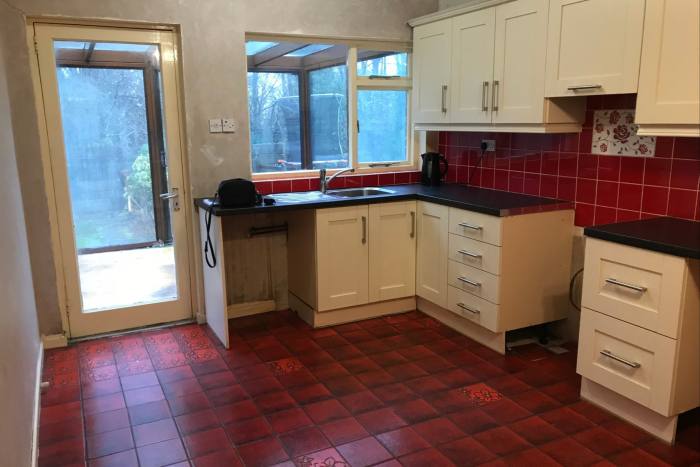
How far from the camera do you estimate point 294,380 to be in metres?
3.05

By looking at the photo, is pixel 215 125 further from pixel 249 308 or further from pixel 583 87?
pixel 583 87

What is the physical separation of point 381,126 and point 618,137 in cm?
179

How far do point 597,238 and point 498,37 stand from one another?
1.44 metres

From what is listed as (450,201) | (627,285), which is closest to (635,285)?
(627,285)

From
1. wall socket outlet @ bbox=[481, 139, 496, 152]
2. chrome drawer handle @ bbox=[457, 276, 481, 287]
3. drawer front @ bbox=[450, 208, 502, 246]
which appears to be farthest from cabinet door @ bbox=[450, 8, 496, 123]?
chrome drawer handle @ bbox=[457, 276, 481, 287]

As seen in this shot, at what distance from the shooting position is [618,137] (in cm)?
306

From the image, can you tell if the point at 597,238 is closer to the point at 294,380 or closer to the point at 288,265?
the point at 294,380

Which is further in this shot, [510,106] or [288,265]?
[288,265]

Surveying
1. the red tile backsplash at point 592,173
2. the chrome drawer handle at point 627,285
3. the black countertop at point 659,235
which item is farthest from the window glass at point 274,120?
the chrome drawer handle at point 627,285

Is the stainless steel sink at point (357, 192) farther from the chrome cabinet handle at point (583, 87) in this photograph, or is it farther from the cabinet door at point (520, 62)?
the chrome cabinet handle at point (583, 87)

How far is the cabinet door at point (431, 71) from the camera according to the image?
381 centimetres

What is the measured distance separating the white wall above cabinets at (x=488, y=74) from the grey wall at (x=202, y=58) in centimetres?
47

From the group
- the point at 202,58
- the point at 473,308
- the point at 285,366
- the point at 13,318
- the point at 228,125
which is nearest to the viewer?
the point at 13,318

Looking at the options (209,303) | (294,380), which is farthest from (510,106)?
(209,303)
